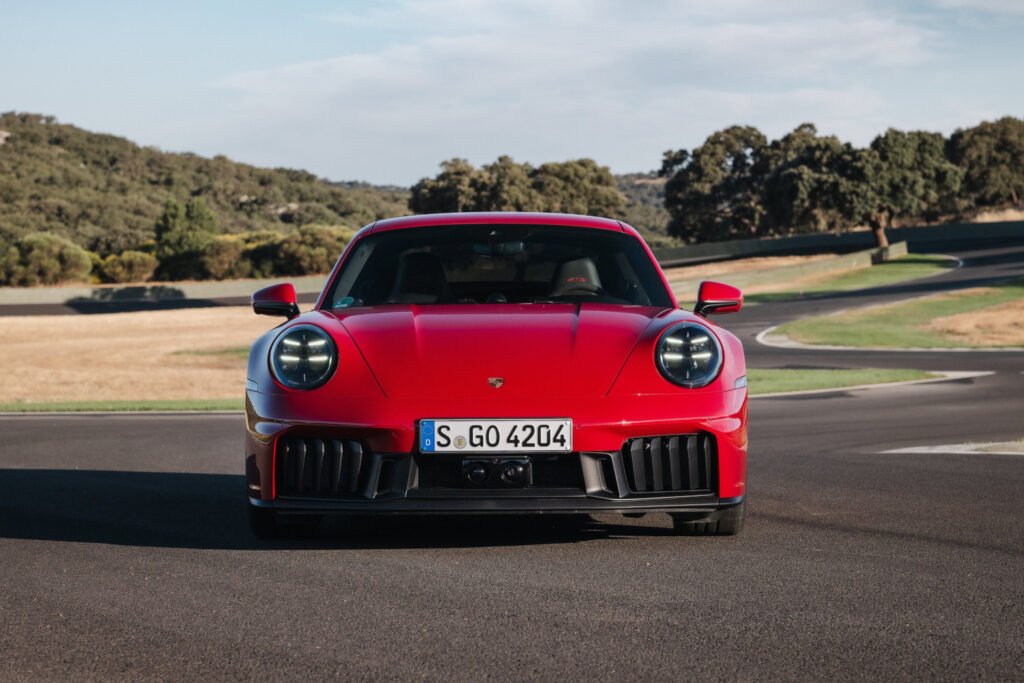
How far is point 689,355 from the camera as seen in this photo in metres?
5.17

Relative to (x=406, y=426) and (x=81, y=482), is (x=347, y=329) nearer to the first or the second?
(x=406, y=426)

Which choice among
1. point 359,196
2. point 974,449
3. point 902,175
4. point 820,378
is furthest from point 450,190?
point 974,449

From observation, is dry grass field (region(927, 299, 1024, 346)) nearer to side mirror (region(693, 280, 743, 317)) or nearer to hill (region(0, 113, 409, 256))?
side mirror (region(693, 280, 743, 317))

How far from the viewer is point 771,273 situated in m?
59.0

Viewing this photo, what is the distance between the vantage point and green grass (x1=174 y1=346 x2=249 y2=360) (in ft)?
109

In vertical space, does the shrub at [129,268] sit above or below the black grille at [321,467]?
below

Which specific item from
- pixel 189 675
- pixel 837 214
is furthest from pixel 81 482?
pixel 837 214

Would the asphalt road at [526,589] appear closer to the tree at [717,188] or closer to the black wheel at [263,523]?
the black wheel at [263,523]

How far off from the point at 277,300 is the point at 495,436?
164cm

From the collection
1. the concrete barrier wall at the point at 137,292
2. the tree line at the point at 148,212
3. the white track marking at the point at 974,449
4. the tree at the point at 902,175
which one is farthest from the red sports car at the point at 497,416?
the tree at the point at 902,175

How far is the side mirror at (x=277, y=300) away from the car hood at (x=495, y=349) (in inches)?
19.2

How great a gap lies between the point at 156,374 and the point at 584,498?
22.8 m

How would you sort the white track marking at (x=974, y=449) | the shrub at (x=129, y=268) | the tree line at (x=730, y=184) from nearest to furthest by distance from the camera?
the white track marking at (x=974, y=449) → the shrub at (x=129, y=268) → the tree line at (x=730, y=184)

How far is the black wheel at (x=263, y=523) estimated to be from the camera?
17.3 feet
